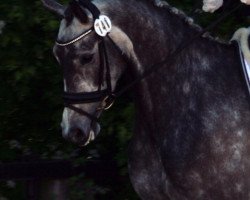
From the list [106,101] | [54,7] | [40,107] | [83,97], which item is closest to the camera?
[83,97]

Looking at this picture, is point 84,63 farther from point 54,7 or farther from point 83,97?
point 54,7

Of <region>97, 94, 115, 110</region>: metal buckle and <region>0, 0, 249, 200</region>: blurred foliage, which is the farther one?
<region>0, 0, 249, 200</region>: blurred foliage

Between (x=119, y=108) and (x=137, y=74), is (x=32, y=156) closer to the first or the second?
(x=119, y=108)

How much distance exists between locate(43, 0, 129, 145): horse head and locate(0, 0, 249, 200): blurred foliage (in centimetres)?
103

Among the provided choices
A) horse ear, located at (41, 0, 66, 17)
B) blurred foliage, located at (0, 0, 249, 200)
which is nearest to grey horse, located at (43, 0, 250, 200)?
horse ear, located at (41, 0, 66, 17)

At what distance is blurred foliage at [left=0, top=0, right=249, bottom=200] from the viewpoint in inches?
209

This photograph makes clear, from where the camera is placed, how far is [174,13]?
4.31m

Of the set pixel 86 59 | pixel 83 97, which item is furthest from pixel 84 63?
pixel 83 97

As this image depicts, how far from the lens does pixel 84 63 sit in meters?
4.07

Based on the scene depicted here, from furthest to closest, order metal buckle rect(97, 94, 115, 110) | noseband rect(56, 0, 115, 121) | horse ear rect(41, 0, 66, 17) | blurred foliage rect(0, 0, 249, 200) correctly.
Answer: blurred foliage rect(0, 0, 249, 200), horse ear rect(41, 0, 66, 17), metal buckle rect(97, 94, 115, 110), noseband rect(56, 0, 115, 121)

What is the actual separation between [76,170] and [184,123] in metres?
1.89

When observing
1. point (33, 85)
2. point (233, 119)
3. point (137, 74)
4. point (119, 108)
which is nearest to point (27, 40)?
point (33, 85)

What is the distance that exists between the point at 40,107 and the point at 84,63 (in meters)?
1.78

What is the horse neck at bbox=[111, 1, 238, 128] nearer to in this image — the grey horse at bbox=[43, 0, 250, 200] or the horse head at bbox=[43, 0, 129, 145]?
the grey horse at bbox=[43, 0, 250, 200]
